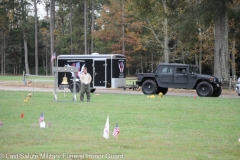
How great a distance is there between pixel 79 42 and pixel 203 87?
5574cm

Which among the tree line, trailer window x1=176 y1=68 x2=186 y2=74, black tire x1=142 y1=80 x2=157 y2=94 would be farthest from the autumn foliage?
trailer window x1=176 y1=68 x2=186 y2=74

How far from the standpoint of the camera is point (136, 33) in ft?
217

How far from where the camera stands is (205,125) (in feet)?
50.1

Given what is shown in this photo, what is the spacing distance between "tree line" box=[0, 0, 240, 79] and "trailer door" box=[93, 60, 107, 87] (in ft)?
20.7

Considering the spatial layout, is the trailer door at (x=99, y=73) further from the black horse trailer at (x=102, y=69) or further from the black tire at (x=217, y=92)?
the black tire at (x=217, y=92)

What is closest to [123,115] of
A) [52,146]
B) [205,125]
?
[205,125]

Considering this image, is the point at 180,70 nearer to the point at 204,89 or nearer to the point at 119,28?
the point at 204,89

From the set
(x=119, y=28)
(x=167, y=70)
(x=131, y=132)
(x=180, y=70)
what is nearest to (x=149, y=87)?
(x=167, y=70)

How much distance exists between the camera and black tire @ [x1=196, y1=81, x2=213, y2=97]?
97.2 ft

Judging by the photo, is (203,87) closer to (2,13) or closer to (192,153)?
(192,153)

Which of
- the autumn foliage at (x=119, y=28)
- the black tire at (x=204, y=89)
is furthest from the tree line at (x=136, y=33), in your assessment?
the black tire at (x=204, y=89)

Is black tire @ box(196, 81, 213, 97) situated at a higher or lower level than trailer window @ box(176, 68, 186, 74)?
lower

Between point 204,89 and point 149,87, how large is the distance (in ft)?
11.5

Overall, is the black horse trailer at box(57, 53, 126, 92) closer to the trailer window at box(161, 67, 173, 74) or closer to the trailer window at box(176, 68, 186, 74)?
the trailer window at box(161, 67, 173, 74)
